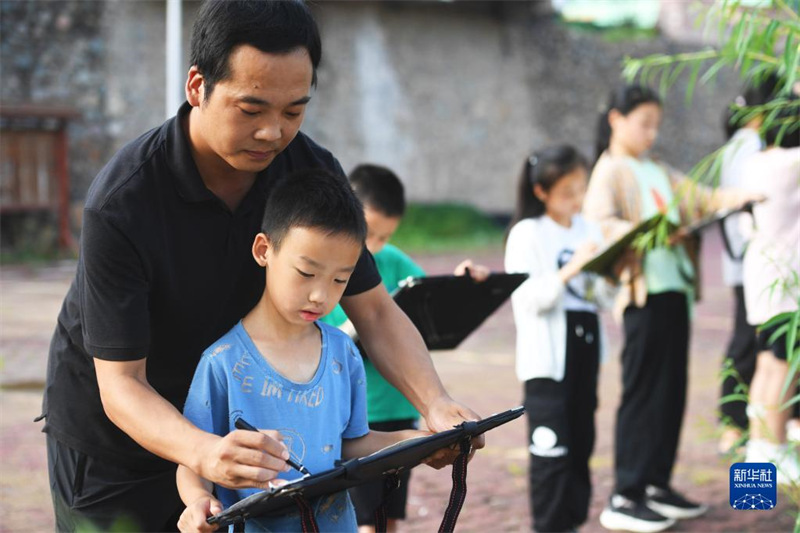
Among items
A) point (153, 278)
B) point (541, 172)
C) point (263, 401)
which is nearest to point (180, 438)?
point (263, 401)

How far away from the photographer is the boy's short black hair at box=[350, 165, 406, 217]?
153 inches

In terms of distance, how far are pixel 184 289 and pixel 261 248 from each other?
0.62ft

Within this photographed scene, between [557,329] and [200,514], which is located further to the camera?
[557,329]

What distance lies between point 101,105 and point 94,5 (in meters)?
1.41

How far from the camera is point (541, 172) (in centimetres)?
453

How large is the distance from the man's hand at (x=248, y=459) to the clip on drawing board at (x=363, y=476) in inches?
A: 1.3

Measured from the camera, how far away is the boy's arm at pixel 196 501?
203 centimetres

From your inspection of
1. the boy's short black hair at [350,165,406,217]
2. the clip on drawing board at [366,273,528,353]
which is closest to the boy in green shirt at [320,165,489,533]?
the boy's short black hair at [350,165,406,217]

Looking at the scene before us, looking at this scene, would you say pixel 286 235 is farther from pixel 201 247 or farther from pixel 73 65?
pixel 73 65

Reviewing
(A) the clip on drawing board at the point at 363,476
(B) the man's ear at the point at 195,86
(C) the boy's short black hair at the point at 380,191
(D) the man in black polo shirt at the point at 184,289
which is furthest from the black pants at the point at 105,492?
(C) the boy's short black hair at the point at 380,191

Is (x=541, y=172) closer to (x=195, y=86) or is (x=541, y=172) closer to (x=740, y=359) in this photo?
(x=740, y=359)

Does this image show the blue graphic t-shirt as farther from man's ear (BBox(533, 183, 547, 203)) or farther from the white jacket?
man's ear (BBox(533, 183, 547, 203))

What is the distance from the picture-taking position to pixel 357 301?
2.57 m

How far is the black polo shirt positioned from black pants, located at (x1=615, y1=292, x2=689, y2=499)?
2.57 metres
